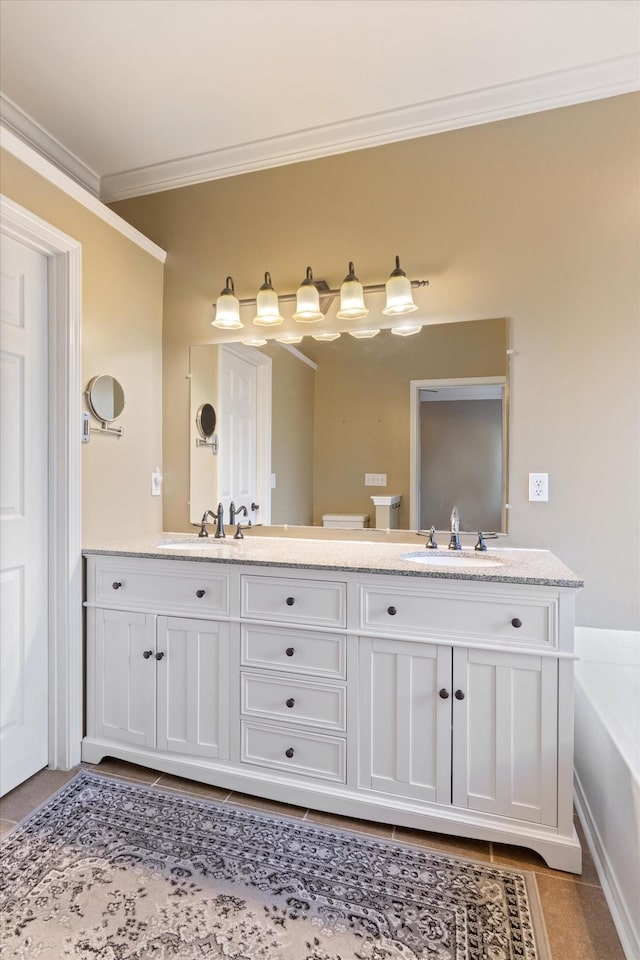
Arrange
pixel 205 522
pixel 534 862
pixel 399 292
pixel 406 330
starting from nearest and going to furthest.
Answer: pixel 534 862 → pixel 399 292 → pixel 406 330 → pixel 205 522

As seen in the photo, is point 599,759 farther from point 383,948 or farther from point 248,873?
point 248,873

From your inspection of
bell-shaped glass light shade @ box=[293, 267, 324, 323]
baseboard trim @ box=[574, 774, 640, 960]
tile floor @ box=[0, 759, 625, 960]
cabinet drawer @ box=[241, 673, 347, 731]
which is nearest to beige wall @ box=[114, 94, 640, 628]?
bell-shaped glass light shade @ box=[293, 267, 324, 323]

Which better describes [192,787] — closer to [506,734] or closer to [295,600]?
[295,600]

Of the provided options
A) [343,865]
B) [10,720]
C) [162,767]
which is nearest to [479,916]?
[343,865]

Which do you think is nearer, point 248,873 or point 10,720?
point 248,873

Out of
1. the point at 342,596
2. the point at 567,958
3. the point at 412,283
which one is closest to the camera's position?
the point at 567,958

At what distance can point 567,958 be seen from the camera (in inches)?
49.0

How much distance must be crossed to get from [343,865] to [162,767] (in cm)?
83

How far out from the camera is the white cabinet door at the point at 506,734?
1.54 m

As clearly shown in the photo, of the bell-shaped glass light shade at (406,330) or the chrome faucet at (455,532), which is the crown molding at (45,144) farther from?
the chrome faucet at (455,532)

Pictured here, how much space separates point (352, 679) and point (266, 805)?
1.94 ft

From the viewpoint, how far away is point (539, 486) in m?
2.06

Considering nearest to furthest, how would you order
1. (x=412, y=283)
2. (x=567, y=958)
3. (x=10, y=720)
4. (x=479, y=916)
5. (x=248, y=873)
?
(x=567, y=958), (x=479, y=916), (x=248, y=873), (x=10, y=720), (x=412, y=283)

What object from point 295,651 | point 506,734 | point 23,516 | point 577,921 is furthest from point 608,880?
point 23,516
